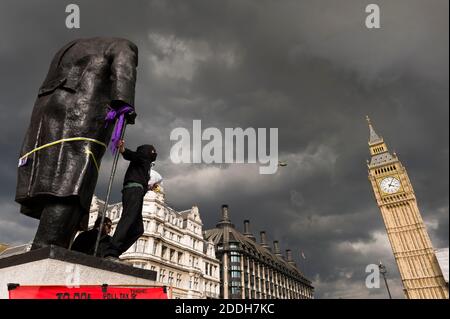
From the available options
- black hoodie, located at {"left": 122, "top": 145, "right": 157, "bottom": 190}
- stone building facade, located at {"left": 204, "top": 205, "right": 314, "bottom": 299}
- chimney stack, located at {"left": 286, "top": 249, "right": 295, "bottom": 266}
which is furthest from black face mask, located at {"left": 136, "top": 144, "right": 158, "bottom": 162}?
chimney stack, located at {"left": 286, "top": 249, "right": 295, "bottom": 266}

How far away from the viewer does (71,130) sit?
3.95 meters

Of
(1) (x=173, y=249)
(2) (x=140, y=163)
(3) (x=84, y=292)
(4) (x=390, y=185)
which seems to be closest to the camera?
(3) (x=84, y=292)

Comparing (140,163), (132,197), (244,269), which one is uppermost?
(244,269)

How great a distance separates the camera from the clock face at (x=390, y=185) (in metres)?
80.9

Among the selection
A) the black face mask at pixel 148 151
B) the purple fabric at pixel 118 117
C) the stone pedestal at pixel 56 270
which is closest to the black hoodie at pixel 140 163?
the black face mask at pixel 148 151

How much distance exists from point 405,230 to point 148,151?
288 feet

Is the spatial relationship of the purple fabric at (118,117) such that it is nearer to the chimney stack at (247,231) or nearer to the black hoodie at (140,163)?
the black hoodie at (140,163)

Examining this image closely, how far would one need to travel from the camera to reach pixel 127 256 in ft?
125

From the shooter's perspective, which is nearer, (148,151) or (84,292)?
(84,292)

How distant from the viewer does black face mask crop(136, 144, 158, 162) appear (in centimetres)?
469

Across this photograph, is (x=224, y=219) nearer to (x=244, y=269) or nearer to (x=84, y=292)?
(x=244, y=269)

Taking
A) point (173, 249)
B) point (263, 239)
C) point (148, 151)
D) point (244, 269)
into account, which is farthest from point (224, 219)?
point (148, 151)
